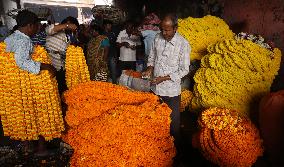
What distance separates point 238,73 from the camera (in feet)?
16.9

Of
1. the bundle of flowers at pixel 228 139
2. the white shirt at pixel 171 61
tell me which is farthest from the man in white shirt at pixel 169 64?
the bundle of flowers at pixel 228 139

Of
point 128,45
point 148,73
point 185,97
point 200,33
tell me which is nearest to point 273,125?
point 148,73

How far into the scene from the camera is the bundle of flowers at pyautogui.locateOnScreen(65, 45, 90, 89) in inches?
222

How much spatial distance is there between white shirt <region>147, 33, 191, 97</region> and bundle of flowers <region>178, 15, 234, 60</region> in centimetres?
215

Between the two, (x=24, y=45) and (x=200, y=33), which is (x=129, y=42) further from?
(x=24, y=45)

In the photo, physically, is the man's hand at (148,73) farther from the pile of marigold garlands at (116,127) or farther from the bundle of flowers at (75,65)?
the bundle of flowers at (75,65)

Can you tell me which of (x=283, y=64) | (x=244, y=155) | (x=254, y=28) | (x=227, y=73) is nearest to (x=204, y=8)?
(x=254, y=28)

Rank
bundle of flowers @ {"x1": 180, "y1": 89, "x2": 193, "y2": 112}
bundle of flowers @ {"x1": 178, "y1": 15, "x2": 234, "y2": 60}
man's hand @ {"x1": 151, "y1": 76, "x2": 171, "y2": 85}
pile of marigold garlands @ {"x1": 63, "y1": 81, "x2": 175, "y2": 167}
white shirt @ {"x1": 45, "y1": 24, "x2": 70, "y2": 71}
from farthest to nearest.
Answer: white shirt @ {"x1": 45, "y1": 24, "x2": 70, "y2": 71} < bundle of flowers @ {"x1": 178, "y1": 15, "x2": 234, "y2": 60} < bundle of flowers @ {"x1": 180, "y1": 89, "x2": 193, "y2": 112} < man's hand @ {"x1": 151, "y1": 76, "x2": 171, "y2": 85} < pile of marigold garlands @ {"x1": 63, "y1": 81, "x2": 175, "y2": 167}

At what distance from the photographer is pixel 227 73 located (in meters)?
5.25

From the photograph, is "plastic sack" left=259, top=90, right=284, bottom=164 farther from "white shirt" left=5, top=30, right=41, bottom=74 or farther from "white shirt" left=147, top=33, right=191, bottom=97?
"white shirt" left=5, top=30, right=41, bottom=74

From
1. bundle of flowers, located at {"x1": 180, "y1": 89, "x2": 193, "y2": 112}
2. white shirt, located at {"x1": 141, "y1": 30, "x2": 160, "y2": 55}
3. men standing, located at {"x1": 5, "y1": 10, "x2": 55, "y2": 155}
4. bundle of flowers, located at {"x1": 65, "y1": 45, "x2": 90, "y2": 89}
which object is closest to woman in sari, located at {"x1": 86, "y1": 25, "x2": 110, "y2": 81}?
white shirt, located at {"x1": 141, "y1": 30, "x2": 160, "y2": 55}

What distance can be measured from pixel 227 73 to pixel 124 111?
7.80 feet

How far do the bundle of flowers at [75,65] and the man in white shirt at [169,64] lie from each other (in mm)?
1854

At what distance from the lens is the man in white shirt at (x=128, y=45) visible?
310 inches
